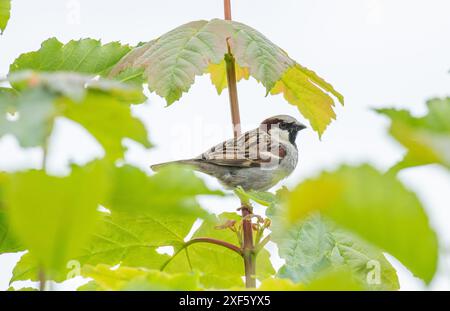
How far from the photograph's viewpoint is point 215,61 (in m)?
1.21

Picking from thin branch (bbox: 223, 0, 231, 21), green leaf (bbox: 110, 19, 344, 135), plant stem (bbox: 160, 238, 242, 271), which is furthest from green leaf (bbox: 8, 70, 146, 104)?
thin branch (bbox: 223, 0, 231, 21)

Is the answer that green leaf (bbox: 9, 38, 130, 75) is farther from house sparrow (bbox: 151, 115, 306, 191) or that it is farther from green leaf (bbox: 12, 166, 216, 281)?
house sparrow (bbox: 151, 115, 306, 191)

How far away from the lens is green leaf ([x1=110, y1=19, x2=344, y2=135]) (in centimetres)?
117

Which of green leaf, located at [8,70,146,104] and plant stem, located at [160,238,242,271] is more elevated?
plant stem, located at [160,238,242,271]

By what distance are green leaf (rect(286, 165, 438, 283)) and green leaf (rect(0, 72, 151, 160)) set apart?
8 centimetres

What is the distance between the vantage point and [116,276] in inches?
18.9

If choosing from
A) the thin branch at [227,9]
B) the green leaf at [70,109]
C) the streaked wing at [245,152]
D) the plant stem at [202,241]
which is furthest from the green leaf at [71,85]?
the streaked wing at [245,152]

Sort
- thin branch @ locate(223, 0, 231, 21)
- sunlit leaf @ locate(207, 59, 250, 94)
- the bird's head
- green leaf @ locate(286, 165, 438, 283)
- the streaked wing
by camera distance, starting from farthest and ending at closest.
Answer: the bird's head < the streaked wing < sunlit leaf @ locate(207, 59, 250, 94) < thin branch @ locate(223, 0, 231, 21) < green leaf @ locate(286, 165, 438, 283)

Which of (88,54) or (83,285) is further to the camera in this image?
(88,54)

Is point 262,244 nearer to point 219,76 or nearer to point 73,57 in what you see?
point 73,57

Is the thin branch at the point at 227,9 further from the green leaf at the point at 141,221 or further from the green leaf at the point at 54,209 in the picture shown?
the green leaf at the point at 54,209
